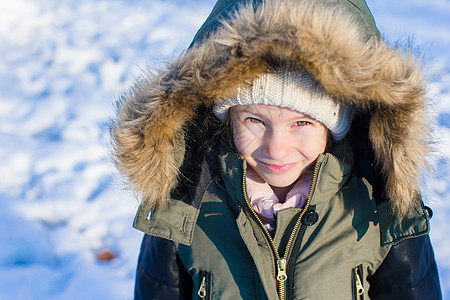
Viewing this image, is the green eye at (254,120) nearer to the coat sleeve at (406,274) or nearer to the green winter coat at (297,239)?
the green winter coat at (297,239)

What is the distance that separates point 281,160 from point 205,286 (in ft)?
1.68

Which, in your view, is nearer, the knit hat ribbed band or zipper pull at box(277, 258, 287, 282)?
the knit hat ribbed band

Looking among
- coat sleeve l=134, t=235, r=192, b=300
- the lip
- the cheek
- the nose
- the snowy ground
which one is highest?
the snowy ground

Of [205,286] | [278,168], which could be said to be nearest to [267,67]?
[278,168]

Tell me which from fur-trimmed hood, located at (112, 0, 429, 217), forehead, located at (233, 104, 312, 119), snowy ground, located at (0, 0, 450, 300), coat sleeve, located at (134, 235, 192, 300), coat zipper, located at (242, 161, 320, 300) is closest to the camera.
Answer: fur-trimmed hood, located at (112, 0, 429, 217)

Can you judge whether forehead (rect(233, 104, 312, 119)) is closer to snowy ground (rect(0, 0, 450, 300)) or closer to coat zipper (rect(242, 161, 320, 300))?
coat zipper (rect(242, 161, 320, 300))

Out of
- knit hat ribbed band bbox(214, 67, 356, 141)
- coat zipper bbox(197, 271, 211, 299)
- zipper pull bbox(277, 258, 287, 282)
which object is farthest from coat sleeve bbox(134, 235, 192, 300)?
knit hat ribbed band bbox(214, 67, 356, 141)

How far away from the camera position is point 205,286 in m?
1.39

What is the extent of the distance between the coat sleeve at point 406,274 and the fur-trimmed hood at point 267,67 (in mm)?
156

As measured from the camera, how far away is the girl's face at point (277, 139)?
1.21 metres

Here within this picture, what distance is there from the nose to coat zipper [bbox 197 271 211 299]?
48cm

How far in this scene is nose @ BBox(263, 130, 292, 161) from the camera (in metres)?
1.23

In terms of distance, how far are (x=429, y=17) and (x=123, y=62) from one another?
300 cm

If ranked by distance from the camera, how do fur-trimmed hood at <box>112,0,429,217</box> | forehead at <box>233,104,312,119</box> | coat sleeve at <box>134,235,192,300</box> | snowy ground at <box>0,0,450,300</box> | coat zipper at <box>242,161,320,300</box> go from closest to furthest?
1. fur-trimmed hood at <box>112,0,429,217</box>
2. forehead at <box>233,104,312,119</box>
3. coat zipper at <box>242,161,320,300</box>
4. coat sleeve at <box>134,235,192,300</box>
5. snowy ground at <box>0,0,450,300</box>
